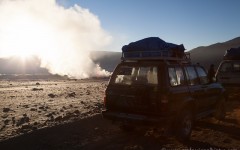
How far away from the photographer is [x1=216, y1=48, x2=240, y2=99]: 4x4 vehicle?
15.5 metres

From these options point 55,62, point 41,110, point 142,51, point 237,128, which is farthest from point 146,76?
point 55,62

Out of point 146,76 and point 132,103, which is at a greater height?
point 146,76

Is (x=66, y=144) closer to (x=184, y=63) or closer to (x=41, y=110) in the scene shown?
(x=184, y=63)

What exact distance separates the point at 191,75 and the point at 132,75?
5.22 ft

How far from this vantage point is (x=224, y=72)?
1593 cm

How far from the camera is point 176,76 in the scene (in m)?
8.52

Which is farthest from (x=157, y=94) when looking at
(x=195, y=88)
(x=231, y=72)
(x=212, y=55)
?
(x=212, y=55)

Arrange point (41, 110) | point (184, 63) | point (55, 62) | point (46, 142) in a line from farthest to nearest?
1. point (55, 62)
2. point (41, 110)
3. point (184, 63)
4. point (46, 142)

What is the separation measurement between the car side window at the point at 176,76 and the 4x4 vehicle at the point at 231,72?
7.23m

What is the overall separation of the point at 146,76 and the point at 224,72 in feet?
27.4

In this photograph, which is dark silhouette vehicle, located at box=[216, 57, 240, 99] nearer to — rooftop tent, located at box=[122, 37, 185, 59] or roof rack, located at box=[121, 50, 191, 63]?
roof rack, located at box=[121, 50, 191, 63]

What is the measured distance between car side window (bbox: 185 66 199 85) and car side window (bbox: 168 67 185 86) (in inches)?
12.6

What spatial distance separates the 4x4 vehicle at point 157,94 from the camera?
7.96 metres

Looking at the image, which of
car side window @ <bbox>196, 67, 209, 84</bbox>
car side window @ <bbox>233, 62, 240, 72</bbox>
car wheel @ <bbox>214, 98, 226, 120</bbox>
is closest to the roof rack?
car side window @ <bbox>196, 67, 209, 84</bbox>
